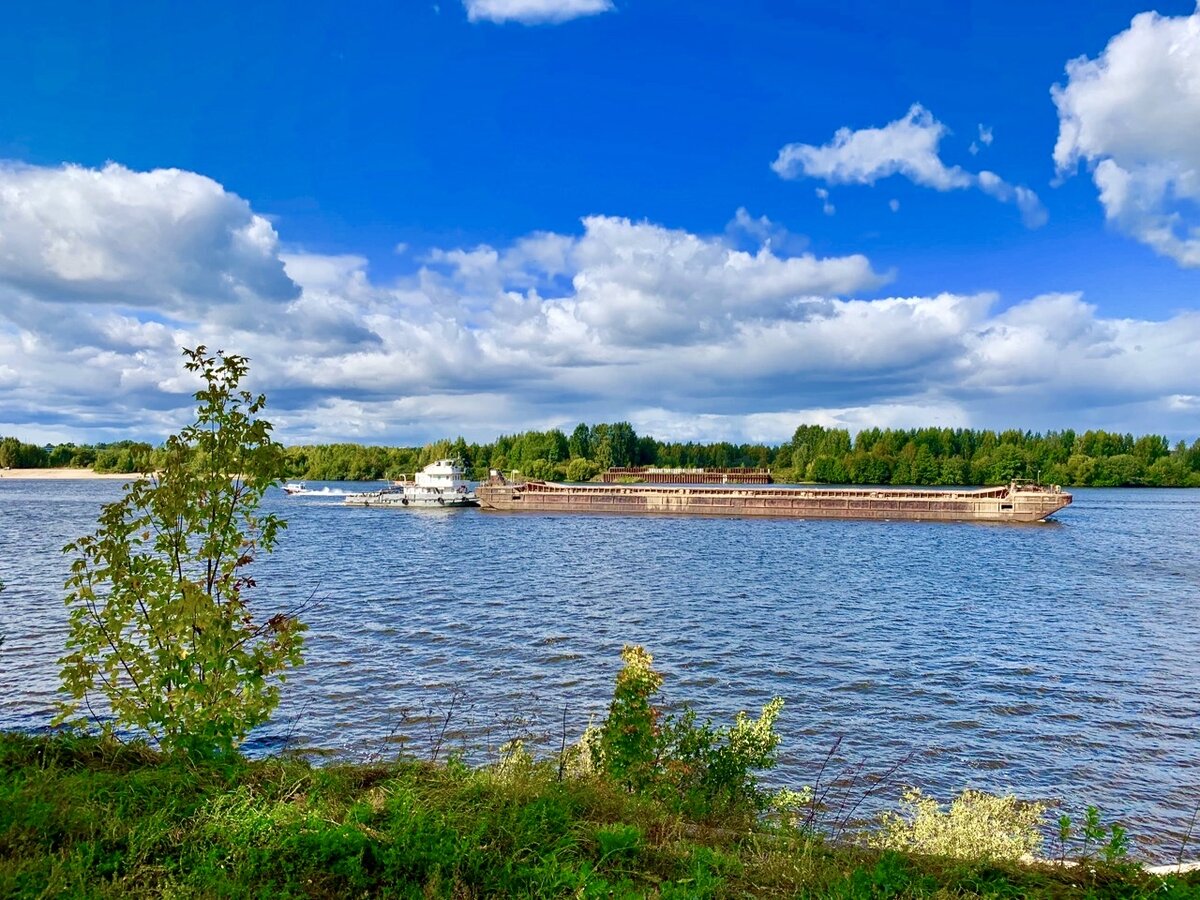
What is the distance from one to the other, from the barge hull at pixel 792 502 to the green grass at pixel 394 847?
97.8m

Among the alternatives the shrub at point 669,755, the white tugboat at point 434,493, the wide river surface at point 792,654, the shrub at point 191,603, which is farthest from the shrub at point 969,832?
the white tugboat at point 434,493

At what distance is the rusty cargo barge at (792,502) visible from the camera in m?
95.9

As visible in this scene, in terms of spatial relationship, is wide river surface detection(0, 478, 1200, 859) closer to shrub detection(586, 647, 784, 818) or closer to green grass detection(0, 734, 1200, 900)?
shrub detection(586, 647, 784, 818)

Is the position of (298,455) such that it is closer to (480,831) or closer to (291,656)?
(291,656)

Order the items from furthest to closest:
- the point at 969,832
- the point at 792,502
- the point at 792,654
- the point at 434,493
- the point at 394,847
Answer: the point at 434,493 → the point at 792,502 → the point at 792,654 → the point at 969,832 → the point at 394,847

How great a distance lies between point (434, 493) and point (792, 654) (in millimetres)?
102425

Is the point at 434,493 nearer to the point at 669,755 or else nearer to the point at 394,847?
the point at 669,755

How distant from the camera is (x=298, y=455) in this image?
9.62 meters

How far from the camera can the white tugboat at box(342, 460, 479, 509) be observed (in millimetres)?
120188

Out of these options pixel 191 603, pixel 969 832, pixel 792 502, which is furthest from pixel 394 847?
pixel 792 502

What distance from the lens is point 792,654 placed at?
2523 cm

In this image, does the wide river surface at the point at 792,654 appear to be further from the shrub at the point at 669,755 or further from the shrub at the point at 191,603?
the shrub at the point at 191,603

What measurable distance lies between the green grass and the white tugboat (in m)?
112

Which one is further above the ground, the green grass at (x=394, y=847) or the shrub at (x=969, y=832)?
the green grass at (x=394, y=847)
